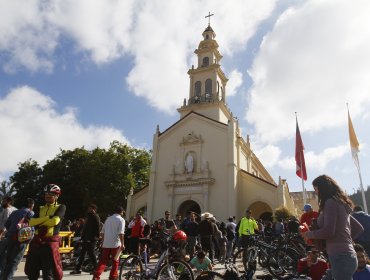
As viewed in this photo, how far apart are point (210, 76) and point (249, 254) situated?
93.6 feet

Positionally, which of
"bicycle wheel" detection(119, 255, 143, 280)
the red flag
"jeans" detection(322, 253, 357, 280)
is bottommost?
"bicycle wheel" detection(119, 255, 143, 280)

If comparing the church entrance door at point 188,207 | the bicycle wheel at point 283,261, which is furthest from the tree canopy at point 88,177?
the bicycle wheel at point 283,261

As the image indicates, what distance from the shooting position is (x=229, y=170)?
1065 inches

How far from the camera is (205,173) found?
2798cm

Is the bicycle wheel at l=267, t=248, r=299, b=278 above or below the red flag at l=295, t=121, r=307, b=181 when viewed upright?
below

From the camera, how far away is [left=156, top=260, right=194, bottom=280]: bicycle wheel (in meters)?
6.23

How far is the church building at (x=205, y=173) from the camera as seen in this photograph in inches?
1052

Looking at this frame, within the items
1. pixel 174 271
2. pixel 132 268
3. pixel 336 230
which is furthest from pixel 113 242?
pixel 336 230

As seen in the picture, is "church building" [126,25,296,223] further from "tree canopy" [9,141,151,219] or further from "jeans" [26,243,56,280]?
"jeans" [26,243,56,280]

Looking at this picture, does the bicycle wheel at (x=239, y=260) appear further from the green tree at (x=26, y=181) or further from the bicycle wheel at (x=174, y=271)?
the green tree at (x=26, y=181)

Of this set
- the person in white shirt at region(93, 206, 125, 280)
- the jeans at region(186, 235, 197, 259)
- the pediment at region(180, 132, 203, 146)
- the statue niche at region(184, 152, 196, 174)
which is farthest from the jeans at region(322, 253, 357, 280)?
the pediment at region(180, 132, 203, 146)

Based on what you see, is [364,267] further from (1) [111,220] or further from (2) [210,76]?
(2) [210,76]

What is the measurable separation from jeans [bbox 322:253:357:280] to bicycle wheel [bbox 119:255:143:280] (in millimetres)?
4497

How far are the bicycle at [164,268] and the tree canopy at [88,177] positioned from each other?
29022 mm
